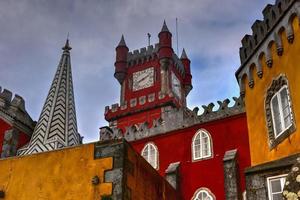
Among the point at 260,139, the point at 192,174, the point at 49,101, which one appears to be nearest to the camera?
the point at 260,139

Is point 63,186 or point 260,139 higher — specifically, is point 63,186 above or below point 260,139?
below

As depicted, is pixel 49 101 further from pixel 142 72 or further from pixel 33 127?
pixel 142 72

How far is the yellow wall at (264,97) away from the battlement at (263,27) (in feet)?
1.88

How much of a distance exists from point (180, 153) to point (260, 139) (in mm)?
11436

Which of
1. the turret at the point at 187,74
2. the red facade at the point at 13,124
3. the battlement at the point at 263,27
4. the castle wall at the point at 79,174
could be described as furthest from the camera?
the turret at the point at 187,74

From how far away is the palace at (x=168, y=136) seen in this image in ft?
37.6

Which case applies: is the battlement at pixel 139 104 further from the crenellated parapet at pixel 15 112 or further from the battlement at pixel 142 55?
the crenellated parapet at pixel 15 112

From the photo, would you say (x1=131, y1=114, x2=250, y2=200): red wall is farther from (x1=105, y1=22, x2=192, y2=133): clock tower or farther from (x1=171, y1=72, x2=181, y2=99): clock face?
(x1=171, y1=72, x2=181, y2=99): clock face

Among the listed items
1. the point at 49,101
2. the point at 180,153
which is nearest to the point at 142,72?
the point at 49,101

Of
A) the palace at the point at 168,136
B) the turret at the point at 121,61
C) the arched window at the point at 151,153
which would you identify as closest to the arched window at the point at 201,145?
the palace at the point at 168,136

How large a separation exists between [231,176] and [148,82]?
20.4m

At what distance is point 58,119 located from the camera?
26.2 meters

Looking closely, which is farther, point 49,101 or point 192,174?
point 49,101

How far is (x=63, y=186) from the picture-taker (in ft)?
37.5
